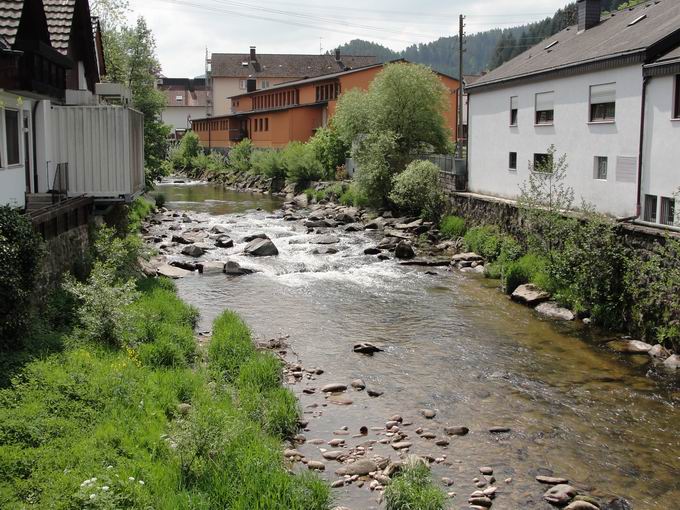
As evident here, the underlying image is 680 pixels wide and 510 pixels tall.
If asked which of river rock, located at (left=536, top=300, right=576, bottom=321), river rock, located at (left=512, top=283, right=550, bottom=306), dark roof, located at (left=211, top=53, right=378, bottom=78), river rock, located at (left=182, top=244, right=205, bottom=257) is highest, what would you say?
dark roof, located at (left=211, top=53, right=378, bottom=78)

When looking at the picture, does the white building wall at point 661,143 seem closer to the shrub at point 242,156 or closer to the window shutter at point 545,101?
the window shutter at point 545,101

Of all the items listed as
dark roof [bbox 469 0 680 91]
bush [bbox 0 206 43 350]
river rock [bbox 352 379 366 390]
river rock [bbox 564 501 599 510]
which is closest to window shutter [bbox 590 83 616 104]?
dark roof [bbox 469 0 680 91]

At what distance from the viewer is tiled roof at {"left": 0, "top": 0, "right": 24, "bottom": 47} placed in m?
13.2

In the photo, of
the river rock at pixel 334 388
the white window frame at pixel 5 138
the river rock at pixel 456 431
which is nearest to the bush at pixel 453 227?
the river rock at pixel 334 388

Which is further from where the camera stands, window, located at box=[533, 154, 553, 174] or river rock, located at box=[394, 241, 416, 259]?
river rock, located at box=[394, 241, 416, 259]

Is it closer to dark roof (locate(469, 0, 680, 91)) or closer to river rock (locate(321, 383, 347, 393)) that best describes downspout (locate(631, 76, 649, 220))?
dark roof (locate(469, 0, 680, 91))

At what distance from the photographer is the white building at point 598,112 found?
1897 cm

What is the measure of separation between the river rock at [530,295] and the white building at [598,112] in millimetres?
3392

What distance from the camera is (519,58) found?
103ft

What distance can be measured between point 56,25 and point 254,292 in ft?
29.2

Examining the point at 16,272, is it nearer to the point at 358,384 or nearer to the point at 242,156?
the point at 358,384

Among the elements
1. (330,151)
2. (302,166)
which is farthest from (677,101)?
(302,166)

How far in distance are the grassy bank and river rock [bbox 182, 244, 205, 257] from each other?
1285 centimetres

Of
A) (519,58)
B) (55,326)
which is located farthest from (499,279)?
(55,326)
